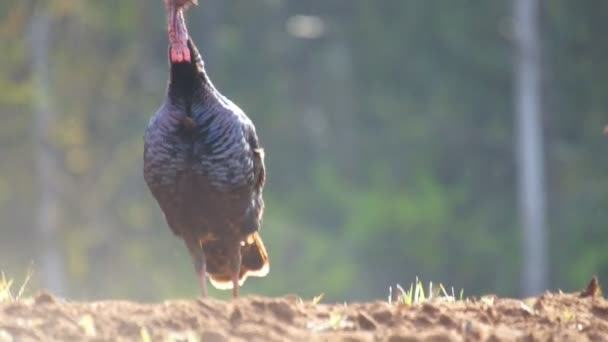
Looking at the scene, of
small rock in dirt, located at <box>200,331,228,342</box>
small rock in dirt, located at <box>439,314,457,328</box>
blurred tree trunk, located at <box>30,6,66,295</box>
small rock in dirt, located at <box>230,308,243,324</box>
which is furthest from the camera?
blurred tree trunk, located at <box>30,6,66,295</box>

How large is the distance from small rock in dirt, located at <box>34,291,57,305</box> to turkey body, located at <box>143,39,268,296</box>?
207cm

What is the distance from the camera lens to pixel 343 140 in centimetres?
3334

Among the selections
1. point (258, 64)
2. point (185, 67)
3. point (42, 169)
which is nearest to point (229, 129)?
point (185, 67)

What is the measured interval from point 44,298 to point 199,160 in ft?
7.11

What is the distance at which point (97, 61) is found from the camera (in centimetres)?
3128

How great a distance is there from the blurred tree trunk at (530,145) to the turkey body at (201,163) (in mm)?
20281

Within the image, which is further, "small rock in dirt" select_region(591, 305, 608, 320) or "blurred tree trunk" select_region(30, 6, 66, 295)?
"blurred tree trunk" select_region(30, 6, 66, 295)

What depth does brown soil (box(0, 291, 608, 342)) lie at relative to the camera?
7828 mm

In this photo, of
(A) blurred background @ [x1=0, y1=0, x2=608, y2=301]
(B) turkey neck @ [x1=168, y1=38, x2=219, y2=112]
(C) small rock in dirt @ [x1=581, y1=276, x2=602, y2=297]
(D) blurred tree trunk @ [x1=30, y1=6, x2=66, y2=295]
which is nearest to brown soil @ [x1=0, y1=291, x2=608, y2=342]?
(C) small rock in dirt @ [x1=581, y1=276, x2=602, y2=297]

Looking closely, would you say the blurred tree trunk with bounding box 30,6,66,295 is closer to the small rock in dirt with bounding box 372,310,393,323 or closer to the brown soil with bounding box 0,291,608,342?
the brown soil with bounding box 0,291,608,342

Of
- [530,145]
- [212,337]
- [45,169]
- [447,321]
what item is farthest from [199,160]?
[530,145]

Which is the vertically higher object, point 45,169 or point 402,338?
point 45,169

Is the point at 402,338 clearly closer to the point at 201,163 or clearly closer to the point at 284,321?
the point at 284,321

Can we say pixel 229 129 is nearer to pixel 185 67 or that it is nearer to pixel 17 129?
pixel 185 67
